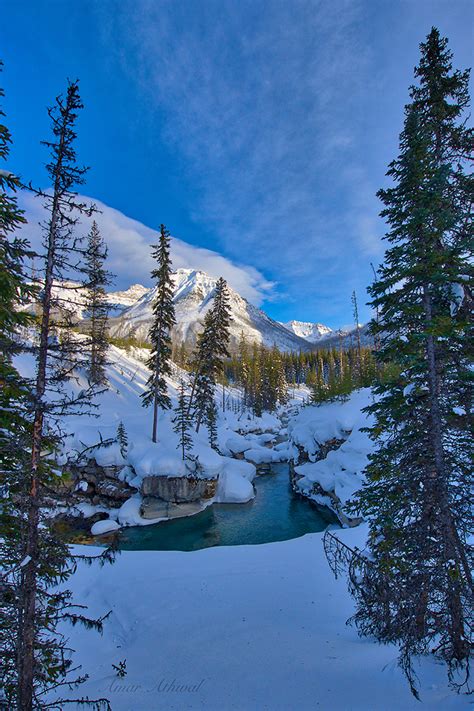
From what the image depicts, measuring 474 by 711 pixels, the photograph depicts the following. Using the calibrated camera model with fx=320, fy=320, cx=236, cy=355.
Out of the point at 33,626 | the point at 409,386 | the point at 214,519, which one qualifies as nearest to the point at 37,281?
the point at 33,626

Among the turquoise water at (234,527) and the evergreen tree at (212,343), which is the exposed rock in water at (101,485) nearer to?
the turquoise water at (234,527)

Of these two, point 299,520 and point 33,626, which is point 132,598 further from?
point 299,520

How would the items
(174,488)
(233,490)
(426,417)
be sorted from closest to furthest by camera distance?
(426,417), (174,488), (233,490)

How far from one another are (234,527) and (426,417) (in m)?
18.7

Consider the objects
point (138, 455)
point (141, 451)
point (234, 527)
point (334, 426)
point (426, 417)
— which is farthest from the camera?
point (334, 426)

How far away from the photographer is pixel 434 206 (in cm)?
722

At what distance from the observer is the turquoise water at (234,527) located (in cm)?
2023

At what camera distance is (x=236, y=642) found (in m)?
7.93

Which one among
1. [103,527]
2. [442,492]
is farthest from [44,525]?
[103,527]

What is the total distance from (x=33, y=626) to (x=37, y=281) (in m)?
5.89

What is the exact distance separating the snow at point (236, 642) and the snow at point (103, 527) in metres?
9.94

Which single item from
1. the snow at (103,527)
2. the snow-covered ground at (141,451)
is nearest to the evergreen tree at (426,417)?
the snow-covered ground at (141,451)

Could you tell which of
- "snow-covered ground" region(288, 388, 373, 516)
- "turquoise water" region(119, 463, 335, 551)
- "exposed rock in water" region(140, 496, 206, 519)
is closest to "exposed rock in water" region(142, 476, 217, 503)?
"exposed rock in water" region(140, 496, 206, 519)

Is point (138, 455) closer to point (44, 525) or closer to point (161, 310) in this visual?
point (161, 310)
